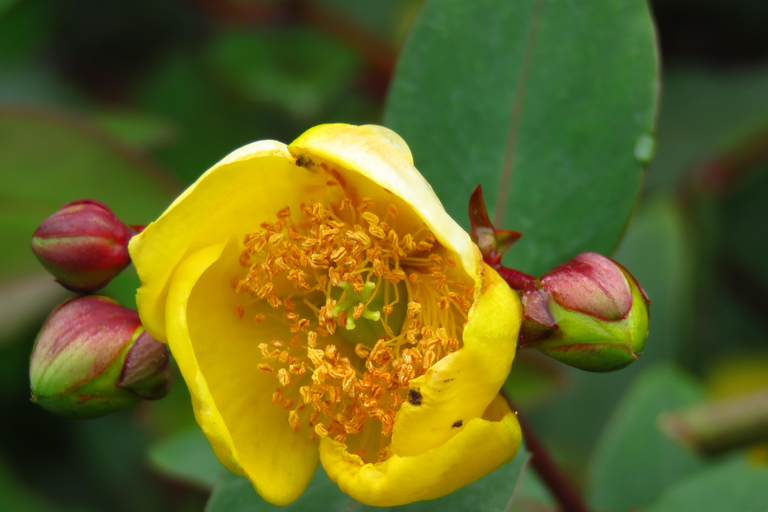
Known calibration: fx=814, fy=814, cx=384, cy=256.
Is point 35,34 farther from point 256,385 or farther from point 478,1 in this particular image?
point 256,385

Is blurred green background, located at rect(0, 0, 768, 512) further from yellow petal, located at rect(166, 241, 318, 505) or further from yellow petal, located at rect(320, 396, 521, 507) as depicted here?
yellow petal, located at rect(320, 396, 521, 507)

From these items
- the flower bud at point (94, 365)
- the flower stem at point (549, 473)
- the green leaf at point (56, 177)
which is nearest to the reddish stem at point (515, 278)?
the flower stem at point (549, 473)

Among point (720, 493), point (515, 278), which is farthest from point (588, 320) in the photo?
point (720, 493)

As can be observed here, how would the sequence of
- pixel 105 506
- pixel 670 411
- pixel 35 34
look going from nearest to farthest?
pixel 670 411, pixel 105 506, pixel 35 34

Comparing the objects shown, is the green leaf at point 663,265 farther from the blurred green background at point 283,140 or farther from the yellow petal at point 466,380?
the yellow petal at point 466,380

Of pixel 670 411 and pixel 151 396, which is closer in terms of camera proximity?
pixel 151 396

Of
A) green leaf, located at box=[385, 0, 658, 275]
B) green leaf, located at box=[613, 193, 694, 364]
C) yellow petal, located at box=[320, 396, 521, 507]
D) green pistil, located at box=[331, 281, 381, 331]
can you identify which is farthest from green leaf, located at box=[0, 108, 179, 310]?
green leaf, located at box=[613, 193, 694, 364]

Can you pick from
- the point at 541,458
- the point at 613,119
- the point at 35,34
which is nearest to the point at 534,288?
the point at 541,458
